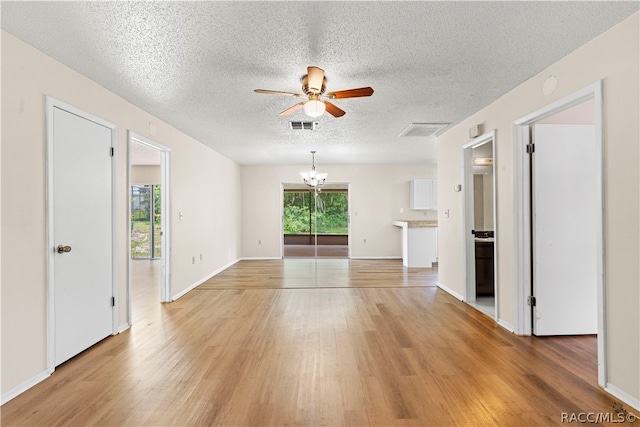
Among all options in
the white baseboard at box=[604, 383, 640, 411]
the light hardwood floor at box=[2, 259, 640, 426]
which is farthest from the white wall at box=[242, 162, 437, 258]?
the white baseboard at box=[604, 383, 640, 411]

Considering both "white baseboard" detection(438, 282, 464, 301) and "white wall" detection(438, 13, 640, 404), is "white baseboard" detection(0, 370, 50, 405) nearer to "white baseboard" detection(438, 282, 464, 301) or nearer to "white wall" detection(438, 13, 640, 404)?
"white wall" detection(438, 13, 640, 404)

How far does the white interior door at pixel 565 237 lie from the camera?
9.96 ft

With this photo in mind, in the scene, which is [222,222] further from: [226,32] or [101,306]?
[226,32]

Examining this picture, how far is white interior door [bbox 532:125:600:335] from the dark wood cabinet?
135cm

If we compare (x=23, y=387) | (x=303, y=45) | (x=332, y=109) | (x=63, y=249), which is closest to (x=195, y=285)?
(x=63, y=249)

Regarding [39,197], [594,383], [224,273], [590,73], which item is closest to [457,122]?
[590,73]

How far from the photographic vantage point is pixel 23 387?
2146 mm

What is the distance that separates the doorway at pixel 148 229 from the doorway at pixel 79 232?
1.07ft

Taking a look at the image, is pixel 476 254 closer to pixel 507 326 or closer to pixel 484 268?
pixel 484 268

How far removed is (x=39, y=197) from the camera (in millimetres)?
2322

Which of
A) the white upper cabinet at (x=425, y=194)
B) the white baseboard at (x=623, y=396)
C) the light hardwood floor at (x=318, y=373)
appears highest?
the white upper cabinet at (x=425, y=194)

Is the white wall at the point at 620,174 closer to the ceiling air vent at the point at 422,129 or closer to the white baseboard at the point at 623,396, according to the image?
the white baseboard at the point at 623,396

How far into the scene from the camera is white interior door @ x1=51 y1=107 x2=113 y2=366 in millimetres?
2504

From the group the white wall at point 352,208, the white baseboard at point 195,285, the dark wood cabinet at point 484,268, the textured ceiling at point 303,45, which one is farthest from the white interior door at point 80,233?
the white wall at point 352,208
